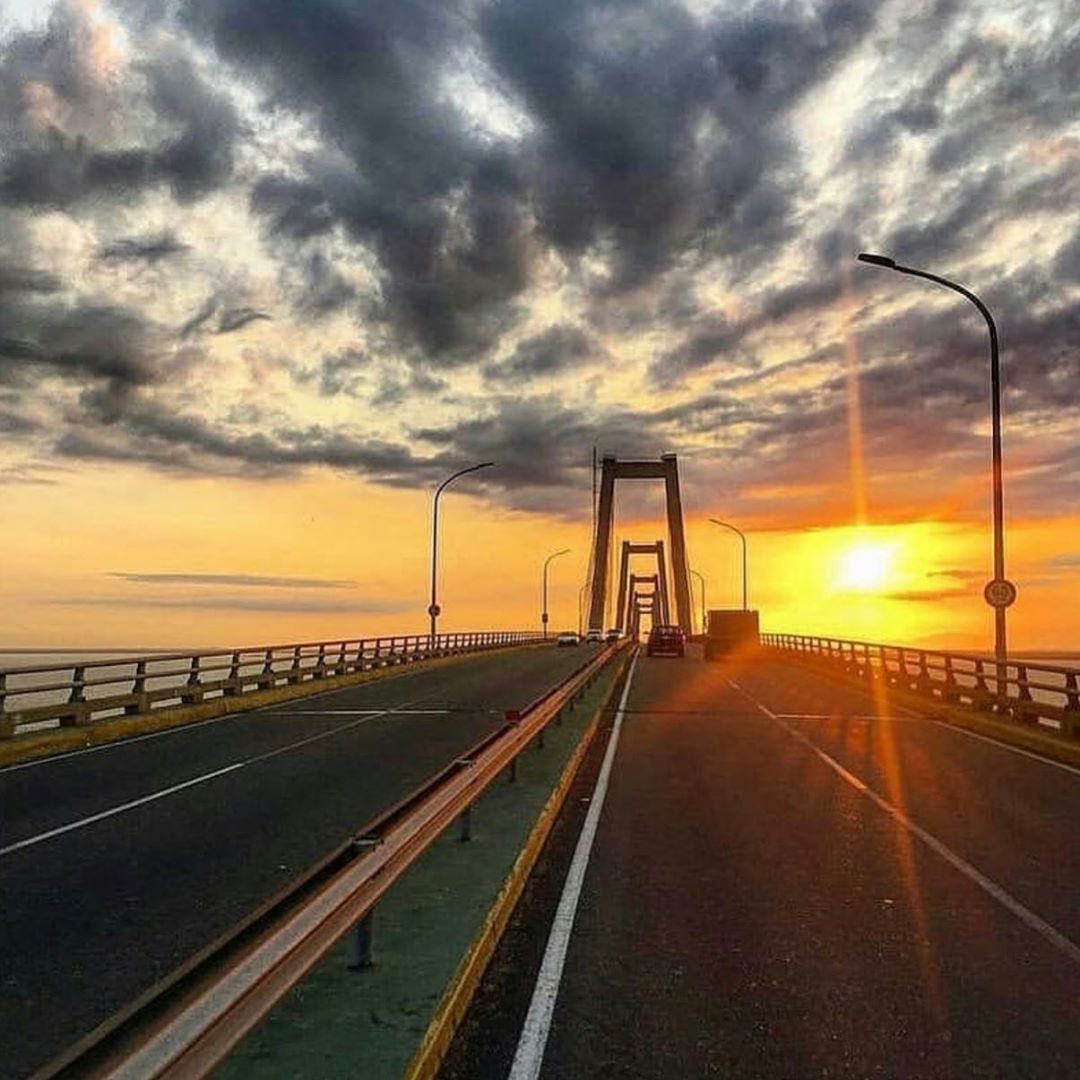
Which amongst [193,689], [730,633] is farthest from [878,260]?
[730,633]

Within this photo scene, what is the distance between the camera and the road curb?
471 cm

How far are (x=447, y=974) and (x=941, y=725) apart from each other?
1982 centimetres

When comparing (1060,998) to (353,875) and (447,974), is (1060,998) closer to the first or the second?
(447,974)

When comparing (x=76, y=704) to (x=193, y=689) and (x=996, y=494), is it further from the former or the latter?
(x=996, y=494)

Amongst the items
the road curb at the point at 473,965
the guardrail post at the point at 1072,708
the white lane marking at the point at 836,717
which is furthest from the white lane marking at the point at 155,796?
the guardrail post at the point at 1072,708

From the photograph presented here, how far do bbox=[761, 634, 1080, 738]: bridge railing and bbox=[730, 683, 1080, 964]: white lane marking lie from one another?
226 inches

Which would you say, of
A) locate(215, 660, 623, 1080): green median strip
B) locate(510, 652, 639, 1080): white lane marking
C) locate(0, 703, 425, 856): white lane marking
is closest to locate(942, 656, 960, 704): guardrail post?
locate(0, 703, 425, 856): white lane marking

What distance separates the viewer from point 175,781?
47.5ft

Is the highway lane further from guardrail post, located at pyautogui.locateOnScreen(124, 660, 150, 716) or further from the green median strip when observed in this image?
guardrail post, located at pyautogui.locateOnScreen(124, 660, 150, 716)

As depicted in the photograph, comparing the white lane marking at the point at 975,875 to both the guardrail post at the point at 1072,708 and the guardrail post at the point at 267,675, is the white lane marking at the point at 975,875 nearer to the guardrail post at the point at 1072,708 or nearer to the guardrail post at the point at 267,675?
the guardrail post at the point at 1072,708

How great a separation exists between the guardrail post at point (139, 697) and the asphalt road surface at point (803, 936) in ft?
38.0

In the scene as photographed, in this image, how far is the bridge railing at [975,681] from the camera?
19172 mm

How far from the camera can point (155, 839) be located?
10.4 metres

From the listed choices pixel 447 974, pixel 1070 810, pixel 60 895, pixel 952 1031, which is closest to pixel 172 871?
pixel 60 895
